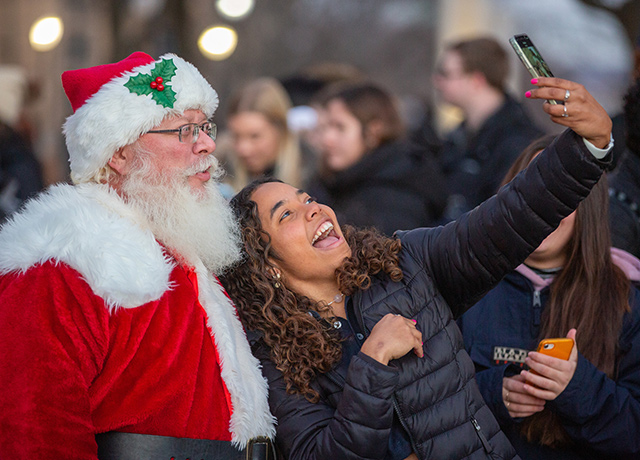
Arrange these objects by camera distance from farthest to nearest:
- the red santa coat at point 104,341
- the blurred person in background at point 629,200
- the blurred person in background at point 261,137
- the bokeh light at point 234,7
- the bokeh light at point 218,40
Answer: the bokeh light at point 234,7
the bokeh light at point 218,40
the blurred person in background at point 261,137
the blurred person in background at point 629,200
the red santa coat at point 104,341

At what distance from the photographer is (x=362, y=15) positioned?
52.6ft

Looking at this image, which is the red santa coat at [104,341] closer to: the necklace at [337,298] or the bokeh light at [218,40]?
the necklace at [337,298]

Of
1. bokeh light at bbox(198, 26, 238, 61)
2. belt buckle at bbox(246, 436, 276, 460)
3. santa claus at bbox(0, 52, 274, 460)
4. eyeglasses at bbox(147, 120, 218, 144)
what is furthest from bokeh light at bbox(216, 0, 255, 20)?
belt buckle at bbox(246, 436, 276, 460)

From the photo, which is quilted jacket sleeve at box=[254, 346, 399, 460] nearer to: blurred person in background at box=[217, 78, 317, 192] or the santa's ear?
the santa's ear

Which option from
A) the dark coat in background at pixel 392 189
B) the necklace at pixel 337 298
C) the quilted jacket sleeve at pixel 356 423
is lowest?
the dark coat in background at pixel 392 189

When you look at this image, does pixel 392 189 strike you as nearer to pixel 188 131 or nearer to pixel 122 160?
pixel 188 131

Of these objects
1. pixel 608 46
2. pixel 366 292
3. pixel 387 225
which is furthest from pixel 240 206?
pixel 608 46

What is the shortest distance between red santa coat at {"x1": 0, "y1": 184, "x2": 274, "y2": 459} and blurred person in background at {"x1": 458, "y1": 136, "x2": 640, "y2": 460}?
3.30ft

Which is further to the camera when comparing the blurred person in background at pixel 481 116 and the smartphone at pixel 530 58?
the blurred person in background at pixel 481 116

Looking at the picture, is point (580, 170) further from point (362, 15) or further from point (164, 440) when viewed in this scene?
point (362, 15)

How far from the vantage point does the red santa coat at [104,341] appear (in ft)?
7.00

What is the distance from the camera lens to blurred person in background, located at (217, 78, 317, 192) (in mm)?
5492

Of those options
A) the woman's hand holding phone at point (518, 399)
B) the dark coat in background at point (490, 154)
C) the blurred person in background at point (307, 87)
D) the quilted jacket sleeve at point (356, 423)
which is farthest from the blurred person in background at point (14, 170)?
the woman's hand holding phone at point (518, 399)

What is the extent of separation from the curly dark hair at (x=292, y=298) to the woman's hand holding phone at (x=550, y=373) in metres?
0.62
